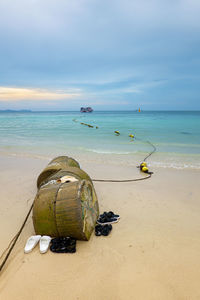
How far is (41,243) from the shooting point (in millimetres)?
3014

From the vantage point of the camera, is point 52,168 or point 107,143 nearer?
point 52,168

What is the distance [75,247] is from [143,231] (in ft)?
4.53

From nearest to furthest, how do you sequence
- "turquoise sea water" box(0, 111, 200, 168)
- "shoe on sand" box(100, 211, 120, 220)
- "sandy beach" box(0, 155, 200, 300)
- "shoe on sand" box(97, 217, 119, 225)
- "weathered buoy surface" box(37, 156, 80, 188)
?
"sandy beach" box(0, 155, 200, 300), "shoe on sand" box(97, 217, 119, 225), "shoe on sand" box(100, 211, 120, 220), "weathered buoy surface" box(37, 156, 80, 188), "turquoise sea water" box(0, 111, 200, 168)

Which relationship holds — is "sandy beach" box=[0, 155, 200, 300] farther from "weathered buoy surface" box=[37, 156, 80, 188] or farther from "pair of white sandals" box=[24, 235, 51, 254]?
"weathered buoy surface" box=[37, 156, 80, 188]

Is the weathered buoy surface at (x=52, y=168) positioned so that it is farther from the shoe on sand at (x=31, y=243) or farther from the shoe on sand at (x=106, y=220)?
the shoe on sand at (x=31, y=243)

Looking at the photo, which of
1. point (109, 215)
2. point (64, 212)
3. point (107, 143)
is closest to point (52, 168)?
point (109, 215)

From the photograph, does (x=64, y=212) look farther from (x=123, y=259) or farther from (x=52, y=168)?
(x=52, y=168)

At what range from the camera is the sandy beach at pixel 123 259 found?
7.81ft

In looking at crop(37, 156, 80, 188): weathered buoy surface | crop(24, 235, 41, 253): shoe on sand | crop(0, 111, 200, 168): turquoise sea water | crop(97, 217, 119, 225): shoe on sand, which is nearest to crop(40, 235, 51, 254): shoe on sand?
crop(24, 235, 41, 253): shoe on sand

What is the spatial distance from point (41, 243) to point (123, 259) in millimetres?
1365

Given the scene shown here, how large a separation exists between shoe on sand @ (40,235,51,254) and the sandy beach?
9 cm

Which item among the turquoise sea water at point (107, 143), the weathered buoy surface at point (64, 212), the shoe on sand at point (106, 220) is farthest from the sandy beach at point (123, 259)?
the turquoise sea water at point (107, 143)

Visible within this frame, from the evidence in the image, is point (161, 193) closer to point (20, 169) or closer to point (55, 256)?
point (55, 256)

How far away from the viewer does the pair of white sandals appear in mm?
2938
